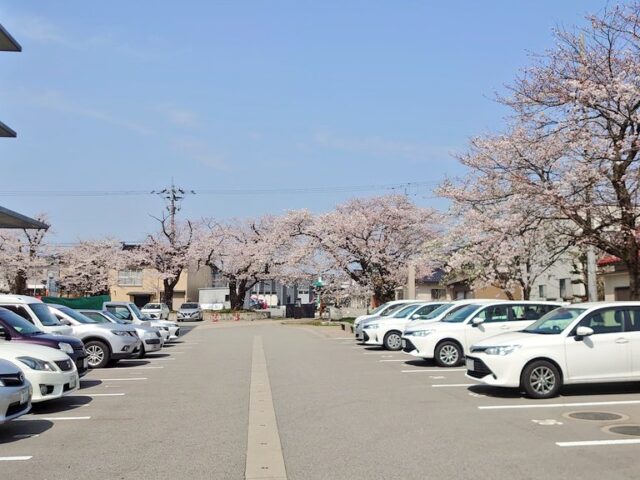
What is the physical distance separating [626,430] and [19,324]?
10047 millimetres

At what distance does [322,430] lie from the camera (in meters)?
8.16

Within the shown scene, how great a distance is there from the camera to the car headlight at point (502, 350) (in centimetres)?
1039

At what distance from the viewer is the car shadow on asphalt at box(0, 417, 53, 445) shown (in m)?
7.96

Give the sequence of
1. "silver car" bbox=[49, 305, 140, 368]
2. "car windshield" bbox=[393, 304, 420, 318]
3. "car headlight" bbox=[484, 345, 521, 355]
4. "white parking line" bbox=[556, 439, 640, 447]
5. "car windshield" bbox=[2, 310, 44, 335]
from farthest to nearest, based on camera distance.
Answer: "car windshield" bbox=[393, 304, 420, 318]
"silver car" bbox=[49, 305, 140, 368]
"car windshield" bbox=[2, 310, 44, 335]
"car headlight" bbox=[484, 345, 521, 355]
"white parking line" bbox=[556, 439, 640, 447]

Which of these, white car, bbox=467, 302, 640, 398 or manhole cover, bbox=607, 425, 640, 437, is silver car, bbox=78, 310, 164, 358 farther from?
manhole cover, bbox=607, 425, 640, 437

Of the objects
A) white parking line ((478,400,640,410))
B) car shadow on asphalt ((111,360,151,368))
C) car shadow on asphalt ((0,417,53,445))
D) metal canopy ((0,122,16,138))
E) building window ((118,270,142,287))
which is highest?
metal canopy ((0,122,16,138))

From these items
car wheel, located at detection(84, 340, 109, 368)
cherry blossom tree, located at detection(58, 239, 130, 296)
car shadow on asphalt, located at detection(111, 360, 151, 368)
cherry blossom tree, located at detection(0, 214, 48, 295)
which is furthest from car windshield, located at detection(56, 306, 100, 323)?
cherry blossom tree, located at detection(58, 239, 130, 296)

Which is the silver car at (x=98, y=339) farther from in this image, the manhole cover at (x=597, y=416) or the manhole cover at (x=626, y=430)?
the manhole cover at (x=626, y=430)

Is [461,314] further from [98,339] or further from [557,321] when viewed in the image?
[98,339]

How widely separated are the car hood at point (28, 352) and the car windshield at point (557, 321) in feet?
25.5

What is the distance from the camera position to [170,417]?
927cm

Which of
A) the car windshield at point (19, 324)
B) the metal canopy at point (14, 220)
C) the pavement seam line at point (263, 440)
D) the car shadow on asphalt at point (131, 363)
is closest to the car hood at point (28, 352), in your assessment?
the car windshield at point (19, 324)

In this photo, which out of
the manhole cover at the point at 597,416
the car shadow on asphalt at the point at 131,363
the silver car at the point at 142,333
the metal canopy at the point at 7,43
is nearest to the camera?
the manhole cover at the point at 597,416

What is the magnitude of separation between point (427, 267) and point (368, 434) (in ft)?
104
